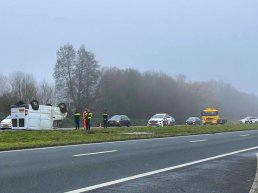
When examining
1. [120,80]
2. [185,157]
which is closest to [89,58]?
[120,80]

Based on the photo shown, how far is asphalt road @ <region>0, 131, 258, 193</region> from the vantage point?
959 centimetres

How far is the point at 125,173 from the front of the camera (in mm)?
11820

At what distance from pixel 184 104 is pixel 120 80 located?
2099 cm

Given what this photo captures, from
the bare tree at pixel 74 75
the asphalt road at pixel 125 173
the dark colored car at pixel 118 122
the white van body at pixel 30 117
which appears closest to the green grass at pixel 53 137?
the asphalt road at pixel 125 173

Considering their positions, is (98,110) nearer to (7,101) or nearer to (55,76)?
(55,76)

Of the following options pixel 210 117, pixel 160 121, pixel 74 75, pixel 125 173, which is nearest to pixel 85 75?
pixel 74 75

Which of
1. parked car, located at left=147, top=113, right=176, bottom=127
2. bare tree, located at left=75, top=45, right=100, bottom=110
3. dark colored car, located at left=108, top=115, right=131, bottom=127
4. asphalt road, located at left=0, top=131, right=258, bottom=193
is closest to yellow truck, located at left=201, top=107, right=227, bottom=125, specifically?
parked car, located at left=147, top=113, right=176, bottom=127

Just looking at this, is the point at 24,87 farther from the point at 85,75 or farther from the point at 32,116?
the point at 32,116

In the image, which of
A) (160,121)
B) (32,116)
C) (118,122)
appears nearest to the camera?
(32,116)

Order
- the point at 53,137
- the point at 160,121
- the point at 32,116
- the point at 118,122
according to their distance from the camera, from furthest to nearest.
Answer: the point at 160,121
the point at 118,122
the point at 32,116
the point at 53,137

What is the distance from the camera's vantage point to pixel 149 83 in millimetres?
121750

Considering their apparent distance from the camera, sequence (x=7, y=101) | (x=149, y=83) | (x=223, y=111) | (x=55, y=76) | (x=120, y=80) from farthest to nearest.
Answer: (x=223, y=111)
(x=149, y=83)
(x=120, y=80)
(x=55, y=76)
(x=7, y=101)

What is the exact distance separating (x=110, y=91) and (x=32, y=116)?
6957cm

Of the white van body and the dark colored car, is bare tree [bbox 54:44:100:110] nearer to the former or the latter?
the dark colored car
